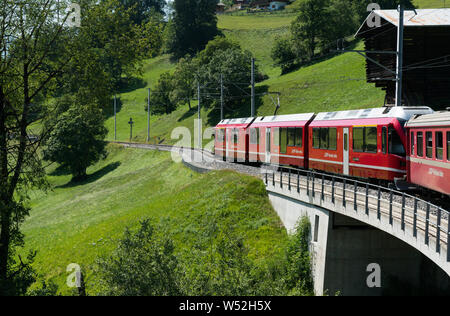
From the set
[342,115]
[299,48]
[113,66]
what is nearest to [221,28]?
[299,48]

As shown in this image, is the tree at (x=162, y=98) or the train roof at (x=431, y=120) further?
the tree at (x=162, y=98)

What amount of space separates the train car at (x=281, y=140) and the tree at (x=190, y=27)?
9497 centimetres

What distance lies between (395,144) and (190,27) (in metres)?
114

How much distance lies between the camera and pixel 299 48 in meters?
88.8

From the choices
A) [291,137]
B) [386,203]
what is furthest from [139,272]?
[291,137]

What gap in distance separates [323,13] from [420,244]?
78.0 metres

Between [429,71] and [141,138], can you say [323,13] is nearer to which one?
[141,138]

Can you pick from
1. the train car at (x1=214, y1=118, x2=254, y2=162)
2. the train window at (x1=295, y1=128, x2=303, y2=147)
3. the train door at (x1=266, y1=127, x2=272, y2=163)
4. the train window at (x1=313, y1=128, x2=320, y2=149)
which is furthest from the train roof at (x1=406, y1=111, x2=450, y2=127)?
the train car at (x1=214, y1=118, x2=254, y2=162)

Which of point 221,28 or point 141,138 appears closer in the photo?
point 141,138

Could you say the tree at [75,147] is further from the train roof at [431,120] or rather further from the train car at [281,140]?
the train roof at [431,120]

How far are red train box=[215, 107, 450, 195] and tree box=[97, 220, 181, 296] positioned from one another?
9.39m

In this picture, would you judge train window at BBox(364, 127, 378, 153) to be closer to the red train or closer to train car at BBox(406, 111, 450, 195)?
the red train

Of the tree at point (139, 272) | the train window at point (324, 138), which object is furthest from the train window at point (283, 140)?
the tree at point (139, 272)

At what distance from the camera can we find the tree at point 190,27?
413 feet
